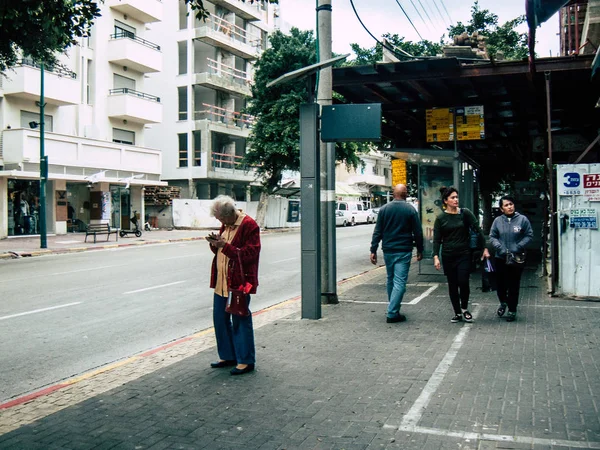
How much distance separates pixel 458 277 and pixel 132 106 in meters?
28.7

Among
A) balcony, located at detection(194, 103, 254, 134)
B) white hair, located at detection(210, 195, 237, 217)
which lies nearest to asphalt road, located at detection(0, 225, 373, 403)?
white hair, located at detection(210, 195, 237, 217)

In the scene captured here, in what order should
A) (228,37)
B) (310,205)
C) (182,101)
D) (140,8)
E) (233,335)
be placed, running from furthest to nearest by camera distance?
(228,37) → (182,101) → (140,8) → (310,205) → (233,335)

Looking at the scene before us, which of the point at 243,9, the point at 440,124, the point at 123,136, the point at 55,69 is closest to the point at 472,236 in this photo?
the point at 440,124

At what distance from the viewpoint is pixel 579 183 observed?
9.38m

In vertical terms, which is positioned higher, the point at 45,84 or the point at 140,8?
the point at 140,8

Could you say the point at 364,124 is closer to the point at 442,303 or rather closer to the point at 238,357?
the point at 442,303

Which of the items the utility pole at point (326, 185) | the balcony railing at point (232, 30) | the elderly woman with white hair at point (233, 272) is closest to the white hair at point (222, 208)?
the elderly woman with white hair at point (233, 272)

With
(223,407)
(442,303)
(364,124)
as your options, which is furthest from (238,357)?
(442,303)

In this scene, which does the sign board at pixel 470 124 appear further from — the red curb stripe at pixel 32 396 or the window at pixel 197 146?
the window at pixel 197 146

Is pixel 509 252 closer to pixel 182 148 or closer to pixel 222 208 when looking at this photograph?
pixel 222 208

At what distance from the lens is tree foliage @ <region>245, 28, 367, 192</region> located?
3238 cm

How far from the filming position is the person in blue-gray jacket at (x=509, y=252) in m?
7.92

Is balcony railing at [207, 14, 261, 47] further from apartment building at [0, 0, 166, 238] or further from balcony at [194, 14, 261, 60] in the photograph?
apartment building at [0, 0, 166, 238]

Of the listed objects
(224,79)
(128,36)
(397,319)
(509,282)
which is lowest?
(397,319)
